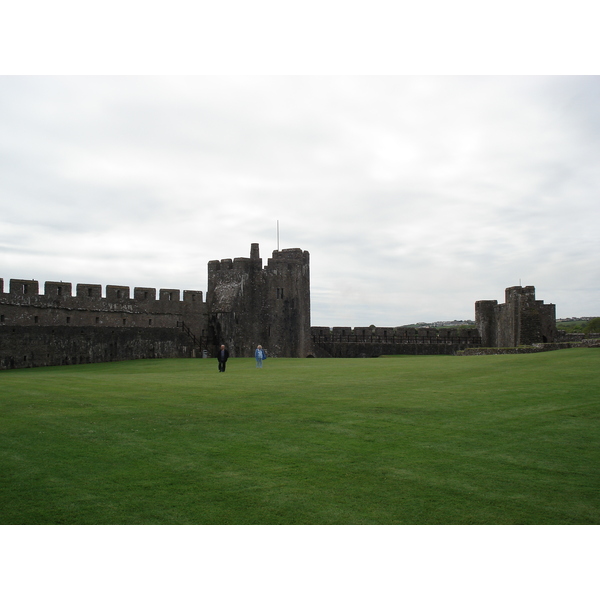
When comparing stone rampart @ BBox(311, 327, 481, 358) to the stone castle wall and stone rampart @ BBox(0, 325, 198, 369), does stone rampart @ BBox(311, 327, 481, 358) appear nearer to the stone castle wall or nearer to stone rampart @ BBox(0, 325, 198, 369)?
the stone castle wall

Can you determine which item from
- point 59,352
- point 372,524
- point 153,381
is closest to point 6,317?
point 59,352

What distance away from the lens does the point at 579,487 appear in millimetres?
6312

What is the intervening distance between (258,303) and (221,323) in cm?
310

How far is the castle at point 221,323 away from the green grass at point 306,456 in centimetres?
1455

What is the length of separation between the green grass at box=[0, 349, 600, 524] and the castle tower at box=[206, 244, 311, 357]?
2470 centimetres

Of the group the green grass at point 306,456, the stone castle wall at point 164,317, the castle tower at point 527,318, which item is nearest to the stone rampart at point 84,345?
the stone castle wall at point 164,317

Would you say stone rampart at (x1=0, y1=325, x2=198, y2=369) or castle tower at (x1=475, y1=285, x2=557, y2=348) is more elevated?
castle tower at (x1=475, y1=285, x2=557, y2=348)

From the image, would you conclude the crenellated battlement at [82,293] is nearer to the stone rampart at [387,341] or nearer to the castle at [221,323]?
the castle at [221,323]

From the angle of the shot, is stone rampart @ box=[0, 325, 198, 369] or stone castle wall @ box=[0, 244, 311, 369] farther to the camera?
stone castle wall @ box=[0, 244, 311, 369]

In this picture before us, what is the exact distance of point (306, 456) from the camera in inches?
296

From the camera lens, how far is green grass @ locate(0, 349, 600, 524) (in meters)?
5.73

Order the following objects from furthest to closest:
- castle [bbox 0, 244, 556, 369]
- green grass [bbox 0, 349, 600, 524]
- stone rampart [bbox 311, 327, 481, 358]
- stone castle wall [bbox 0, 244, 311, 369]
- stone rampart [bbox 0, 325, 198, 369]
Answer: stone rampart [bbox 311, 327, 481, 358], castle [bbox 0, 244, 556, 369], stone castle wall [bbox 0, 244, 311, 369], stone rampart [bbox 0, 325, 198, 369], green grass [bbox 0, 349, 600, 524]

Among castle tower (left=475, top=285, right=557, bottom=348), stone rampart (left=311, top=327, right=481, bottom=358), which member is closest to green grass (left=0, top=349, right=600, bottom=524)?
castle tower (left=475, top=285, right=557, bottom=348)

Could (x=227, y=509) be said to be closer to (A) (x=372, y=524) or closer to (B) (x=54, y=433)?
(A) (x=372, y=524)
